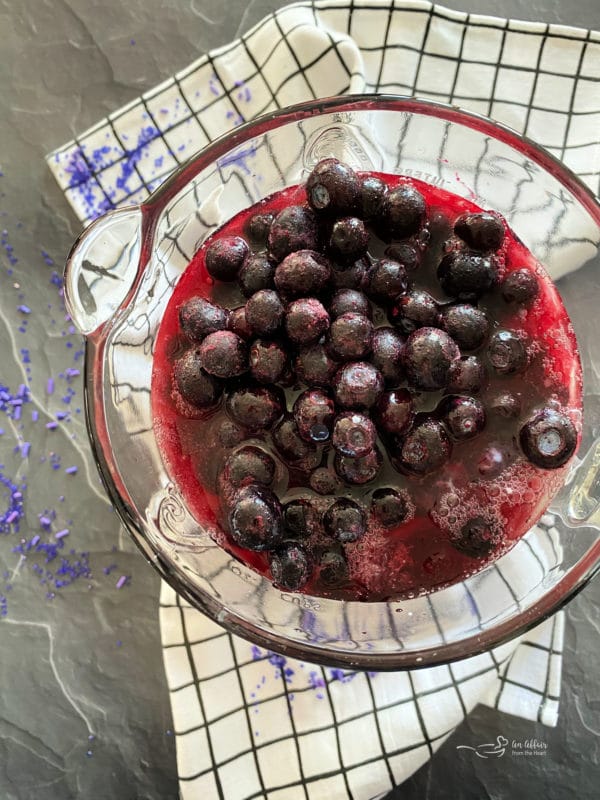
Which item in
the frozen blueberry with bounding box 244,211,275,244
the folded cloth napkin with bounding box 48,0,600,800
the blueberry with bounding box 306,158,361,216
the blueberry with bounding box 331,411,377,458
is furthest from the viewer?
the folded cloth napkin with bounding box 48,0,600,800

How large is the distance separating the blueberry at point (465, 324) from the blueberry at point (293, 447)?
Result: 274 mm

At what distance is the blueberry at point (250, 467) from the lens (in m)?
1.06

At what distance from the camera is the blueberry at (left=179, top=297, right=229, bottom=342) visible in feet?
3.67

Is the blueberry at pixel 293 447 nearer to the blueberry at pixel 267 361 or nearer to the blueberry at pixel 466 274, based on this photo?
the blueberry at pixel 267 361

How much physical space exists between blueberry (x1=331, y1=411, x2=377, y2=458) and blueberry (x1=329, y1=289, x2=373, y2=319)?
6.3 inches

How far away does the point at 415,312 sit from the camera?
1.07 m

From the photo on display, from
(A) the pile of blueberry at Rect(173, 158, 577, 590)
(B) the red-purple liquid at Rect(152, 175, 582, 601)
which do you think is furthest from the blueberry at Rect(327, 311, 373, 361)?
(B) the red-purple liquid at Rect(152, 175, 582, 601)

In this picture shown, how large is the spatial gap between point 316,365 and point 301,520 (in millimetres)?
234

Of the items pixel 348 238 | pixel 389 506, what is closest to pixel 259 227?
pixel 348 238

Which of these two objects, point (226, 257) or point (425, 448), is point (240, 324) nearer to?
point (226, 257)

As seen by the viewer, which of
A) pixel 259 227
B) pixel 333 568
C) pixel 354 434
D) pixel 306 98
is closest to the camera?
pixel 354 434

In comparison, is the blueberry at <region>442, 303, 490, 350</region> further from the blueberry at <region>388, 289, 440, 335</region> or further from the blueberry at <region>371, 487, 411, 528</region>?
the blueberry at <region>371, 487, 411, 528</region>

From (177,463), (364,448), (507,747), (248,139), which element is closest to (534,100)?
(248,139)

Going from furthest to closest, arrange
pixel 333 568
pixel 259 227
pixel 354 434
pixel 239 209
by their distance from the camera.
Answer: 1. pixel 239 209
2. pixel 259 227
3. pixel 333 568
4. pixel 354 434
